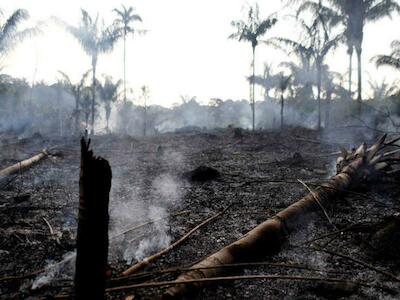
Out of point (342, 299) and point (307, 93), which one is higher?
point (307, 93)

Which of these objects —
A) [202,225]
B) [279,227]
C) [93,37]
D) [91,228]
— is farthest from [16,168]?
[93,37]

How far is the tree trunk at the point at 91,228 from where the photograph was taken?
186 centimetres

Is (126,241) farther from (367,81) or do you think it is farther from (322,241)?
(367,81)

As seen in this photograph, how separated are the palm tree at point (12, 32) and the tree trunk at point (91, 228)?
18457 mm

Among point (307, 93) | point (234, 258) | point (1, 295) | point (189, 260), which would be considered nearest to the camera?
point (1, 295)

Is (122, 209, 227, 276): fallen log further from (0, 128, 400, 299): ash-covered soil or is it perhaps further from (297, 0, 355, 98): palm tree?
(297, 0, 355, 98): palm tree

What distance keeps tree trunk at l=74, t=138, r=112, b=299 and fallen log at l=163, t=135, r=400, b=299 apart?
89cm

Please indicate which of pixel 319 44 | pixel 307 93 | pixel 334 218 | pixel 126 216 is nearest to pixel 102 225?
pixel 126 216

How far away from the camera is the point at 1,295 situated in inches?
111

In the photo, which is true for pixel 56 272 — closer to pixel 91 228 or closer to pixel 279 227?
pixel 91 228

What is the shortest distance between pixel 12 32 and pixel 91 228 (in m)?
18.9

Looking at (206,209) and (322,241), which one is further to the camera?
(206,209)

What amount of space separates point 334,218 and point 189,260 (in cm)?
262

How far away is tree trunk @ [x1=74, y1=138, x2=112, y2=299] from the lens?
73.3 inches
